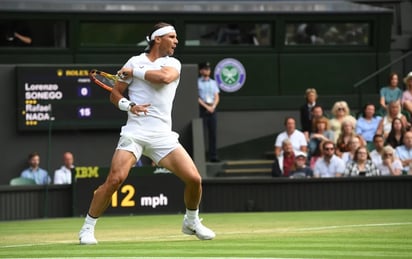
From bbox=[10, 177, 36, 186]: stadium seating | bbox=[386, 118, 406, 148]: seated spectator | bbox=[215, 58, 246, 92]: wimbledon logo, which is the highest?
bbox=[215, 58, 246, 92]: wimbledon logo

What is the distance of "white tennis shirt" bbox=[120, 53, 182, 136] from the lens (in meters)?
12.0

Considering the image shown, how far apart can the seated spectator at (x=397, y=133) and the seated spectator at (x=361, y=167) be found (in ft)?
3.31

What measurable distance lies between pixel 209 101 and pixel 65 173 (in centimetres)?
356

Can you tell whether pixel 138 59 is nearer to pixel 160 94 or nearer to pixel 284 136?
pixel 160 94

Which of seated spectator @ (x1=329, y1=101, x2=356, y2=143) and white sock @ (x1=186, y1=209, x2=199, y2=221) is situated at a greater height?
seated spectator @ (x1=329, y1=101, x2=356, y2=143)

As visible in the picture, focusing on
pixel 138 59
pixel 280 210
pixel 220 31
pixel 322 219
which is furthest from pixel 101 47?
pixel 138 59

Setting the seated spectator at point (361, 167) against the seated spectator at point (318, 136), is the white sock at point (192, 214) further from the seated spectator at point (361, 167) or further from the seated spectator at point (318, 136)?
the seated spectator at point (318, 136)

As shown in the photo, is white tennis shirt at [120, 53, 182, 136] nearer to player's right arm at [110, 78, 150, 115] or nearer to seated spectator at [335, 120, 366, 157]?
player's right arm at [110, 78, 150, 115]

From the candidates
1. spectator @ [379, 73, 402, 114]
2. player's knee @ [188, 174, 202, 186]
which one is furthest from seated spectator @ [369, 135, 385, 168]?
player's knee @ [188, 174, 202, 186]

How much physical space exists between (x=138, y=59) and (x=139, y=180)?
765 centimetres

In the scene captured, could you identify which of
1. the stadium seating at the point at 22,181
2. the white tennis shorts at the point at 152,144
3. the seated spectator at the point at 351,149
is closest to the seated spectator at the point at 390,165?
the seated spectator at the point at 351,149

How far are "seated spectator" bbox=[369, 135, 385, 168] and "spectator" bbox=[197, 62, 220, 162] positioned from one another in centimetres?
348

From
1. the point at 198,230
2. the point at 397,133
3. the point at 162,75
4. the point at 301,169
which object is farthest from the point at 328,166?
the point at 162,75

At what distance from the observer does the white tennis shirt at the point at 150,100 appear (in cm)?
1202
